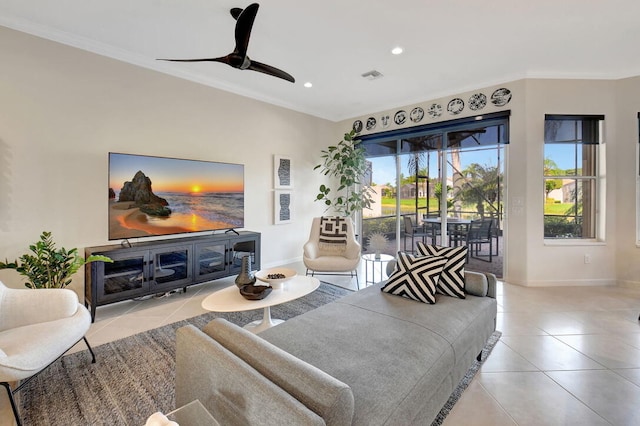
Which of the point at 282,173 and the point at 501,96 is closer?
the point at 501,96

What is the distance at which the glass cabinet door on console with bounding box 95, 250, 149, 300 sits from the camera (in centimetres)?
290

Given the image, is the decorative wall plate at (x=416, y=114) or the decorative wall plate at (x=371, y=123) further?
the decorative wall plate at (x=371, y=123)

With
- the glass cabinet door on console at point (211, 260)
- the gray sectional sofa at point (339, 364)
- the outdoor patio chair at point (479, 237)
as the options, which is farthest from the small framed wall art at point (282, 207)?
the gray sectional sofa at point (339, 364)

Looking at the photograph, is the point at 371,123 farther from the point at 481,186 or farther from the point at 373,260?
the point at 373,260

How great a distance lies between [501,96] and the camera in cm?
408

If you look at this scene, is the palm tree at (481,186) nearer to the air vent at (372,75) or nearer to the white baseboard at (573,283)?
the white baseboard at (573,283)

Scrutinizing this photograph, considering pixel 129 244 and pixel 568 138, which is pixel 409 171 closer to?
pixel 568 138

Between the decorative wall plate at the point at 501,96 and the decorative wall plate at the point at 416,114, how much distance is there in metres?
1.04

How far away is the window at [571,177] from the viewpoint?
4008 millimetres

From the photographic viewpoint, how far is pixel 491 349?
232 centimetres

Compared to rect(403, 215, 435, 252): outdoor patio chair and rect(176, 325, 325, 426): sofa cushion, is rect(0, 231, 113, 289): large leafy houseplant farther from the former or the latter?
rect(403, 215, 435, 252): outdoor patio chair

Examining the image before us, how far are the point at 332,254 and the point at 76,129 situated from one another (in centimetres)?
326

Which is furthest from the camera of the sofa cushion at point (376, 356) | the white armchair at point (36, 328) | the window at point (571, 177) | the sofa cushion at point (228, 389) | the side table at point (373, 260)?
the window at point (571, 177)

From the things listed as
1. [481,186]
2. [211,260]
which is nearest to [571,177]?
[481,186]
